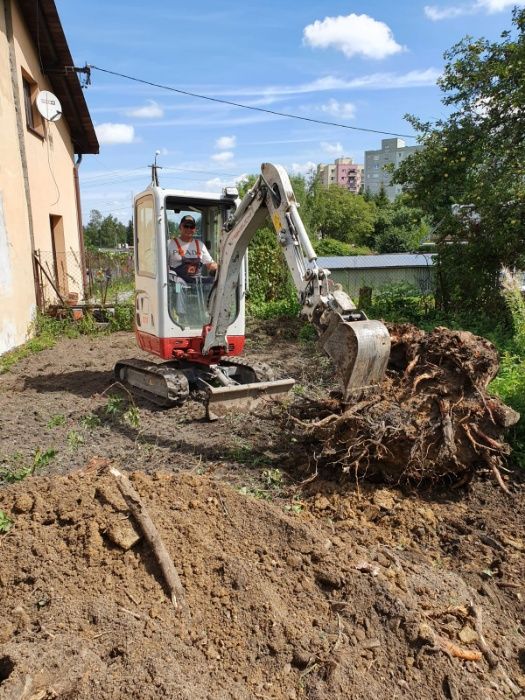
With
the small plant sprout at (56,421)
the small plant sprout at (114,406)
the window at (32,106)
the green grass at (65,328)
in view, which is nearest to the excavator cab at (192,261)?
the small plant sprout at (114,406)

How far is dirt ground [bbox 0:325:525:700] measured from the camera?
Result: 2.55 metres

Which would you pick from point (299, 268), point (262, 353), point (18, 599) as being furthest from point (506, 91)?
point (18, 599)

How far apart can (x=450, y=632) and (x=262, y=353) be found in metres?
7.68

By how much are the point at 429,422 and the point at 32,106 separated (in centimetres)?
1304

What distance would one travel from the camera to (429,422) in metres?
4.21

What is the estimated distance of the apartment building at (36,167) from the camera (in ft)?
35.2

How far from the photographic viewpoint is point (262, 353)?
1044 centimetres

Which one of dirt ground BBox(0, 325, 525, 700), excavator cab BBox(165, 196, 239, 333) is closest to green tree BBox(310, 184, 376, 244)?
excavator cab BBox(165, 196, 239, 333)

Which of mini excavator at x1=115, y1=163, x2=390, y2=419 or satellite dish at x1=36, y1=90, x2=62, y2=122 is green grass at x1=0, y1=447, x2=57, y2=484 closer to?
mini excavator at x1=115, y1=163, x2=390, y2=419

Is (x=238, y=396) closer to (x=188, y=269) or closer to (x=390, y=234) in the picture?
(x=188, y=269)

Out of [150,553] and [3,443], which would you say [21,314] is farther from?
[150,553]

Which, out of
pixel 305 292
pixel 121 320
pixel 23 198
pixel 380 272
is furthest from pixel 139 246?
pixel 380 272

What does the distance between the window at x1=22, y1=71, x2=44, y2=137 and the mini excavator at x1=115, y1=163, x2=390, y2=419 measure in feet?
25.9

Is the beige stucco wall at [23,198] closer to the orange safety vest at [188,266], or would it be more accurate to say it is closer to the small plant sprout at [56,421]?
the small plant sprout at [56,421]
